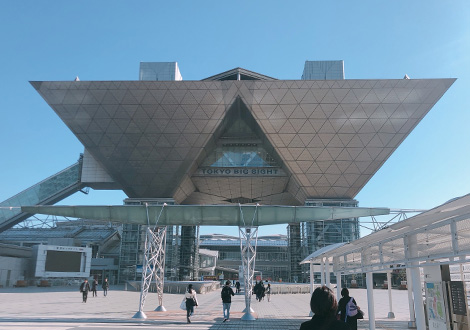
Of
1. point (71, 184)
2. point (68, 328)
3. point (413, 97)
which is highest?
point (413, 97)

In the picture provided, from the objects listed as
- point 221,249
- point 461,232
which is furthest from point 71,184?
point 221,249

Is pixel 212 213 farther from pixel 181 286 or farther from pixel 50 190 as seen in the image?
pixel 50 190

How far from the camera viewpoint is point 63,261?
4762 centimetres

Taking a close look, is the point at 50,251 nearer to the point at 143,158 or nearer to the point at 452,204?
the point at 143,158

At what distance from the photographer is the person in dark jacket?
3.38 meters

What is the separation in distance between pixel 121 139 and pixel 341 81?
24.4 meters

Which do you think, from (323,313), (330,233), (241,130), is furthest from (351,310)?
(241,130)

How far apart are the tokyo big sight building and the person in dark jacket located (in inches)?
1515

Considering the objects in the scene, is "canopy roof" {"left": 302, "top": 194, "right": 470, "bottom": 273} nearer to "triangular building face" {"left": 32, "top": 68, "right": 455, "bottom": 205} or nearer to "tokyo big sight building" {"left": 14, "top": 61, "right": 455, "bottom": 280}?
"triangular building face" {"left": 32, "top": 68, "right": 455, "bottom": 205}

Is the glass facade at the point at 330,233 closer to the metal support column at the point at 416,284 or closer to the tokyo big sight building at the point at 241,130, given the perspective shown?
the tokyo big sight building at the point at 241,130

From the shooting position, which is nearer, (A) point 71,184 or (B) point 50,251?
(B) point 50,251

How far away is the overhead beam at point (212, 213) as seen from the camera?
19844mm

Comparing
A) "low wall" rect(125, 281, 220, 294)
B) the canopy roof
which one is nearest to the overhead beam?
the canopy roof

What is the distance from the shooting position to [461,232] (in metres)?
8.72
